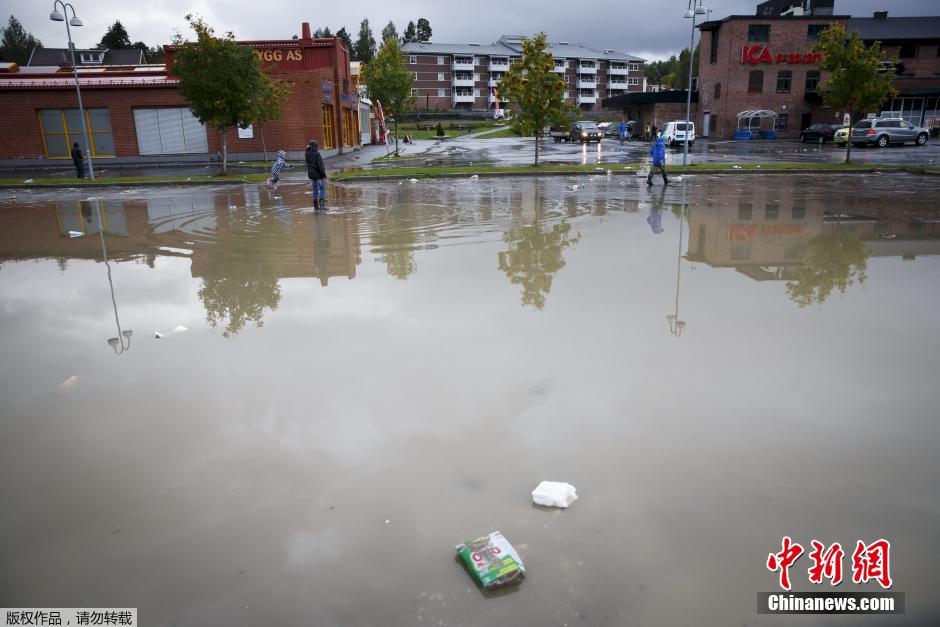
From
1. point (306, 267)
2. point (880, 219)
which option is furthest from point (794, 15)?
point (306, 267)

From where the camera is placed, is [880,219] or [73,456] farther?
[880,219]

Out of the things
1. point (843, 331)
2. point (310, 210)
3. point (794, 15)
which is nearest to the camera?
point (843, 331)

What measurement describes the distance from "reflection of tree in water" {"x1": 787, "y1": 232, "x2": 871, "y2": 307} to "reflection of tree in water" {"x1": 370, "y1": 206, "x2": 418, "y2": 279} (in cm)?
510

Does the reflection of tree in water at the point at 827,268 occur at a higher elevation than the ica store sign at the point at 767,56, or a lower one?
lower

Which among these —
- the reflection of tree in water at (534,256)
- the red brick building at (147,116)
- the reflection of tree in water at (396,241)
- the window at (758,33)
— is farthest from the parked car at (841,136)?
the reflection of tree in water at (396,241)

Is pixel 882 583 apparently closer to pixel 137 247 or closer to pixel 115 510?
pixel 115 510

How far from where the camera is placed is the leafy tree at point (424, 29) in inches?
5817

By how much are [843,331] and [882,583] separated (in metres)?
3.79

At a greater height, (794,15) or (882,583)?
(794,15)

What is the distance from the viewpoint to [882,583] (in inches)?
127

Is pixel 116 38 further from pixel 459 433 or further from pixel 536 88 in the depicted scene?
pixel 459 433

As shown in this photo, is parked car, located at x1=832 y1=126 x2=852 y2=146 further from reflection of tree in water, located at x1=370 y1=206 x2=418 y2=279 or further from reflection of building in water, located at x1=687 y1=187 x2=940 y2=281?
reflection of tree in water, located at x1=370 y1=206 x2=418 y2=279

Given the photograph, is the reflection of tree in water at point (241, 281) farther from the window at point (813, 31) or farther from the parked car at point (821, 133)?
the window at point (813, 31)

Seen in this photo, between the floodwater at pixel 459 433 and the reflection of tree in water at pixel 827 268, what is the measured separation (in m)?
0.08
